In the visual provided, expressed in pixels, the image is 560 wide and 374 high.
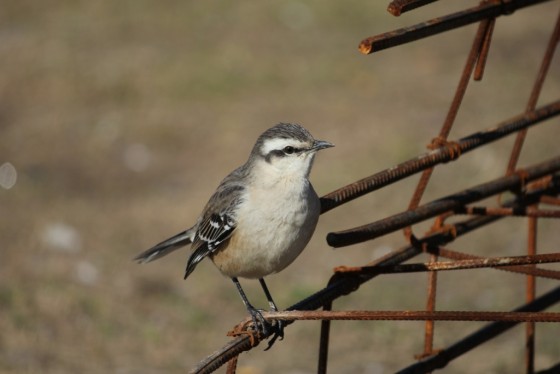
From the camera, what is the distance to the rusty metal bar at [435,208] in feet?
12.6

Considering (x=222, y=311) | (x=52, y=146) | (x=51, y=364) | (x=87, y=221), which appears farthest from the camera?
(x=52, y=146)

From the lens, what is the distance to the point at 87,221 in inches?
353

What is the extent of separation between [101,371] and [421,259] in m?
3.01

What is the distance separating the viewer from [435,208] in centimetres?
425

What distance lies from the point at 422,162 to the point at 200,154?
6109mm

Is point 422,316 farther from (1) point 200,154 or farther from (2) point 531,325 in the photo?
(1) point 200,154

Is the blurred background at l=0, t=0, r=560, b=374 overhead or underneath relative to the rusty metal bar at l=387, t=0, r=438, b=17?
overhead

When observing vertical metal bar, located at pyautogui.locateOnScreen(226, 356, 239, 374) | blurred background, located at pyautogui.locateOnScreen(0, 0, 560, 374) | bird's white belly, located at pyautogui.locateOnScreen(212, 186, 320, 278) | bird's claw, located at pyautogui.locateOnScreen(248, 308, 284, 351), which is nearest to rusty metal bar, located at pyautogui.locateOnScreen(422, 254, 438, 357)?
bird's white belly, located at pyautogui.locateOnScreen(212, 186, 320, 278)

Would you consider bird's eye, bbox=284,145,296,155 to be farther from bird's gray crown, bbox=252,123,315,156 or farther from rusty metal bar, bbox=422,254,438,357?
rusty metal bar, bbox=422,254,438,357

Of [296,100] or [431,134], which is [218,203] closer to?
[431,134]

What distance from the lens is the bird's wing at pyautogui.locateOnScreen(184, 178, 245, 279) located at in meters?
4.74

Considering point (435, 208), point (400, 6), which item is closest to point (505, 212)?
point (435, 208)

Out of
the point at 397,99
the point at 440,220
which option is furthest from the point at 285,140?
the point at 397,99

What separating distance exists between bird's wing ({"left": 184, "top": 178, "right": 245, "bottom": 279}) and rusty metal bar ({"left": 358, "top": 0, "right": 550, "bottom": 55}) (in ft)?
4.39
